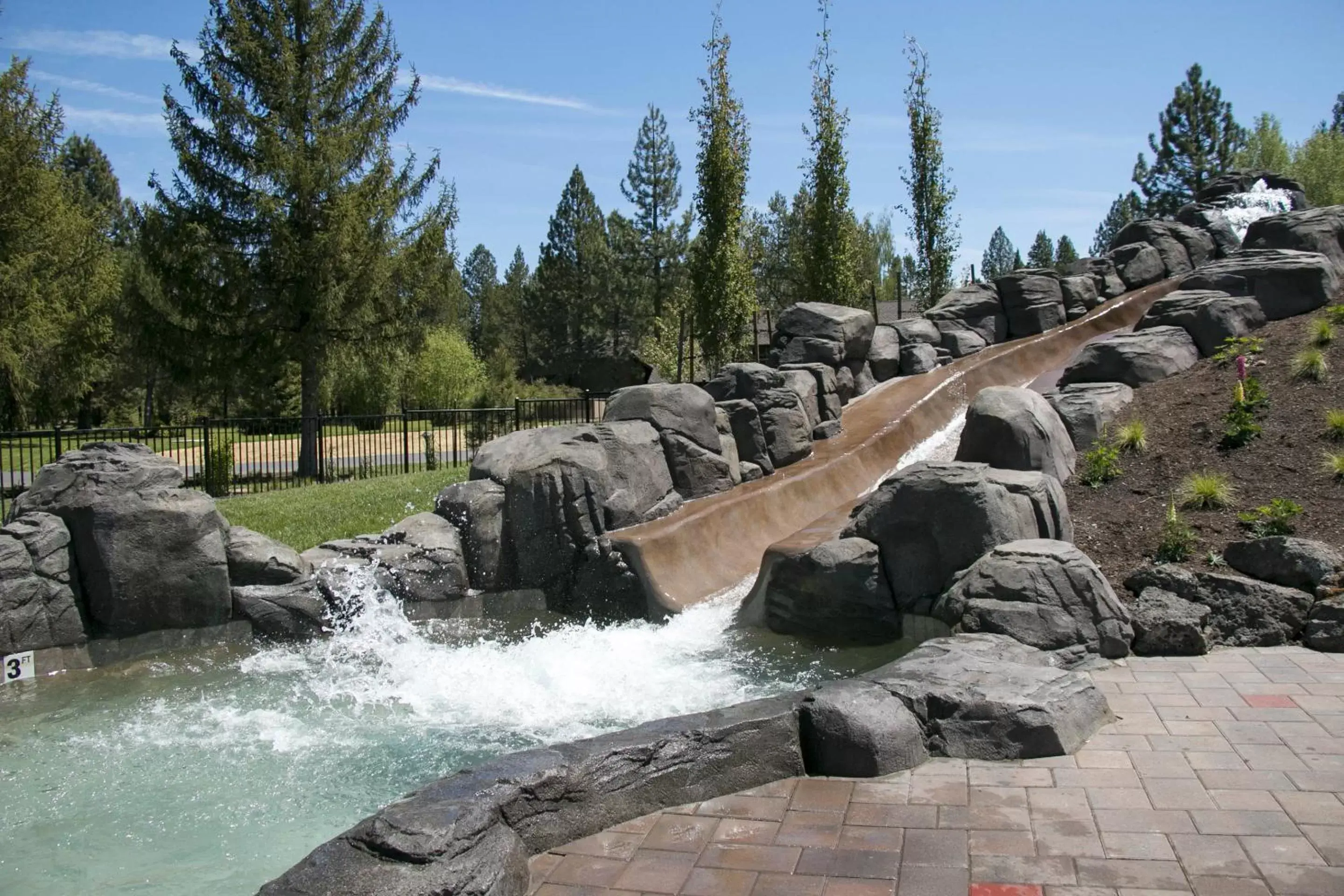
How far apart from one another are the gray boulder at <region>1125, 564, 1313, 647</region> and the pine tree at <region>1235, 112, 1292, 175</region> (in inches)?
1614

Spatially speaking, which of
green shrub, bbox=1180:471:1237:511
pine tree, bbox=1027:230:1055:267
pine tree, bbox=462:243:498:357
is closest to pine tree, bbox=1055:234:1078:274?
pine tree, bbox=1027:230:1055:267

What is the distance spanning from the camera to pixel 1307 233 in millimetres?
14578

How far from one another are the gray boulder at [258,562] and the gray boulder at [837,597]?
13.2 feet

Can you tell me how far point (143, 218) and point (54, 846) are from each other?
16537mm

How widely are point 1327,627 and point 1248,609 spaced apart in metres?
0.42

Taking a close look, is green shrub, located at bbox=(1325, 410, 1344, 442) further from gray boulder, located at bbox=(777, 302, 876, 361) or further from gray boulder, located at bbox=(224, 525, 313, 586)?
gray boulder, located at bbox=(224, 525, 313, 586)

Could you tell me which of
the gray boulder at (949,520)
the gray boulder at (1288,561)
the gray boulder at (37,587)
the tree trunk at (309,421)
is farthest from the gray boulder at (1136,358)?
the tree trunk at (309,421)

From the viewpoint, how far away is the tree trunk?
659 inches

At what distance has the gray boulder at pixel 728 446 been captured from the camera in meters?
10.9

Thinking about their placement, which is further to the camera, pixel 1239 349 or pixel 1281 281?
pixel 1281 281

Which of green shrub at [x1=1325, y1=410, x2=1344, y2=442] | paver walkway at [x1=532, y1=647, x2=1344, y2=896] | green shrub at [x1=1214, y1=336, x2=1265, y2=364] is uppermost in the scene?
green shrub at [x1=1214, y1=336, x2=1265, y2=364]

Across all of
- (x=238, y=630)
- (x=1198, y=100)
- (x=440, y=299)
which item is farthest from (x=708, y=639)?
(x=1198, y=100)

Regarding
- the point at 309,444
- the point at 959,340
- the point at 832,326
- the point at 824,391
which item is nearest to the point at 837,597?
the point at 824,391

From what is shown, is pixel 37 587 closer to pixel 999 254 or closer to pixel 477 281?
pixel 477 281
